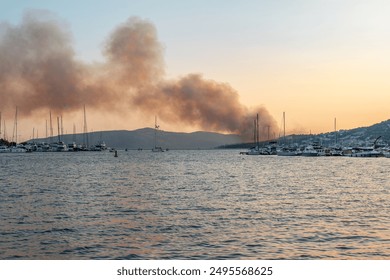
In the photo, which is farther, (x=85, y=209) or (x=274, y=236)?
(x=85, y=209)

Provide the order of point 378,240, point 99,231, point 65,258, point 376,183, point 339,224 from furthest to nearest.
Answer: point 376,183 < point 339,224 < point 99,231 < point 378,240 < point 65,258

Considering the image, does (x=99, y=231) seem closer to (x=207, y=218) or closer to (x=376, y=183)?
(x=207, y=218)

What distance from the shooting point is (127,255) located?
66.3 ft

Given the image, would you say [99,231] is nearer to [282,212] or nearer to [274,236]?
[274,236]

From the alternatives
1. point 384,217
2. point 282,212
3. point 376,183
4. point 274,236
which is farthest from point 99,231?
point 376,183

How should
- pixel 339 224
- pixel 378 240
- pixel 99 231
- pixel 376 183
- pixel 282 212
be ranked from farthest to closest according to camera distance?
pixel 376 183
pixel 282 212
pixel 339 224
pixel 99 231
pixel 378 240

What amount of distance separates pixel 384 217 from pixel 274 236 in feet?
30.8

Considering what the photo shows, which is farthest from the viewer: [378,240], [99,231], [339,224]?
[339,224]

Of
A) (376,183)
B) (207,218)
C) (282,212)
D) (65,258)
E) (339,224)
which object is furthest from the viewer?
(376,183)
